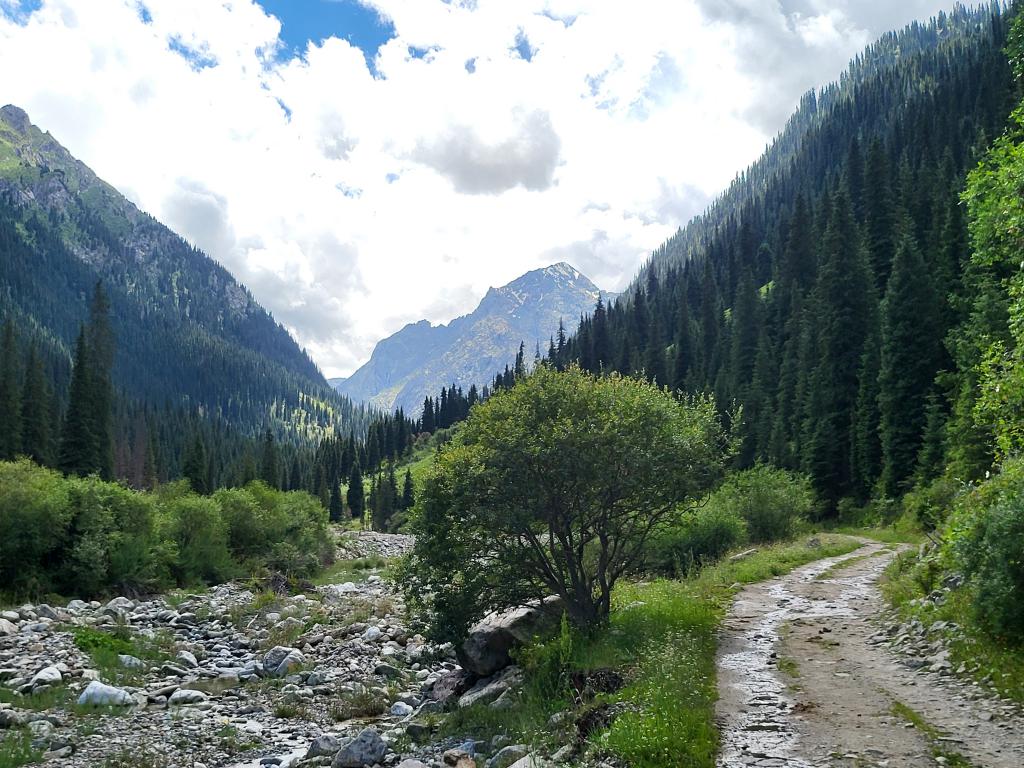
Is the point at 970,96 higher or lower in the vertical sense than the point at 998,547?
higher

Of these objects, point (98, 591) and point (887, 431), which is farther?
point (887, 431)

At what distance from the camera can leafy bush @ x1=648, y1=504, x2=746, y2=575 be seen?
3025 centimetres

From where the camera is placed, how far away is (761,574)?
24547 mm

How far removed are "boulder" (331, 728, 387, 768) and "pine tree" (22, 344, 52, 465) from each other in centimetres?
7372

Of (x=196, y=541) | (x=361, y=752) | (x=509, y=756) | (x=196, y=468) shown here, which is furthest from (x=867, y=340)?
(x=196, y=468)

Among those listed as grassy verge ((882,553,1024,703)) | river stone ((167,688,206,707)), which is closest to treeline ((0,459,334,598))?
river stone ((167,688,206,707))

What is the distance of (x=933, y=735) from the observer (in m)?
9.15

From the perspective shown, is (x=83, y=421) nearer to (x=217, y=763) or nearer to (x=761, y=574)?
(x=217, y=763)

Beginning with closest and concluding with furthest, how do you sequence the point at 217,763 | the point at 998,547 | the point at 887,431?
the point at 998,547 < the point at 217,763 < the point at 887,431

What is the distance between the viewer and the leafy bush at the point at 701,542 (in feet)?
99.2

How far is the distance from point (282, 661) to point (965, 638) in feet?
71.1

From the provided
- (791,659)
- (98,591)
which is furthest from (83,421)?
(791,659)

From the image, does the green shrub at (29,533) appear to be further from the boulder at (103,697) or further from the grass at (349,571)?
the grass at (349,571)

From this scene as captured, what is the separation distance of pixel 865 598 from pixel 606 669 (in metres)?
10.1
